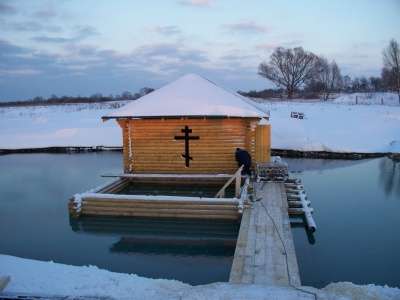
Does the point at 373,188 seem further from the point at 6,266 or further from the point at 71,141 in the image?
the point at 71,141

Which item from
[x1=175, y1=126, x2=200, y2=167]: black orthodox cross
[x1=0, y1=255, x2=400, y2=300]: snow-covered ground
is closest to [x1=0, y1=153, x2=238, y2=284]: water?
[x1=0, y1=255, x2=400, y2=300]: snow-covered ground

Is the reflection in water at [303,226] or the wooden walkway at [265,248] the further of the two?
the reflection in water at [303,226]

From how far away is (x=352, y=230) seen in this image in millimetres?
9508

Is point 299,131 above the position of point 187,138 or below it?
below

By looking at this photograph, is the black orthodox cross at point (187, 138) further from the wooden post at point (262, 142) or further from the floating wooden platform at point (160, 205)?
the floating wooden platform at point (160, 205)

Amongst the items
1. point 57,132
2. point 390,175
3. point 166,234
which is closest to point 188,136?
point 166,234

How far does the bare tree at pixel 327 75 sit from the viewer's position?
7853 centimetres

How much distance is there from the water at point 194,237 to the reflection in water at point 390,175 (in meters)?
0.07

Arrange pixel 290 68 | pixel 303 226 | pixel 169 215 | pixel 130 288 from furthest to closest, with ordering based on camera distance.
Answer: pixel 290 68 < pixel 169 215 < pixel 303 226 < pixel 130 288

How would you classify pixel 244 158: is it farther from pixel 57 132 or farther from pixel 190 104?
pixel 57 132

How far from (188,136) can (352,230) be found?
617cm

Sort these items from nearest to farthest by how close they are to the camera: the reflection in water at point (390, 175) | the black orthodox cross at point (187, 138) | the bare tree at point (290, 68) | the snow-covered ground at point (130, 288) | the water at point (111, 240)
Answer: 1. the snow-covered ground at point (130, 288)
2. the water at point (111, 240)
3. the black orthodox cross at point (187, 138)
4. the reflection in water at point (390, 175)
5. the bare tree at point (290, 68)

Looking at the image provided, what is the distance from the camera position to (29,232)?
9.81 m

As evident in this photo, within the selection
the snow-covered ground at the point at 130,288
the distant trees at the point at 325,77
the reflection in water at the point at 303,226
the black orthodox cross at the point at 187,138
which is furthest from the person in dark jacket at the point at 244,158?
the distant trees at the point at 325,77
